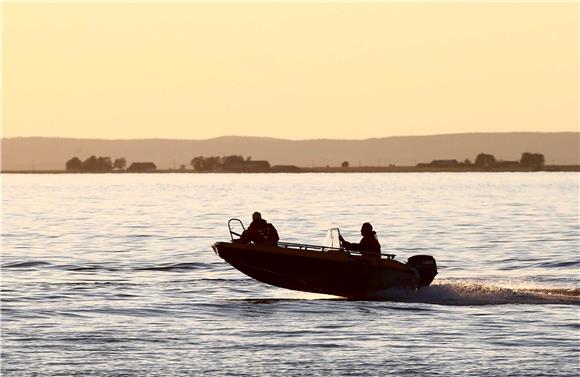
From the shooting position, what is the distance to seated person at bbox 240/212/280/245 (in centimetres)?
3102

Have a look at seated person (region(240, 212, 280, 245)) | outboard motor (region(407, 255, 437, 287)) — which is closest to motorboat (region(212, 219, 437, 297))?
outboard motor (region(407, 255, 437, 287))

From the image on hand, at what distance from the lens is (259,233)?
31.1 metres

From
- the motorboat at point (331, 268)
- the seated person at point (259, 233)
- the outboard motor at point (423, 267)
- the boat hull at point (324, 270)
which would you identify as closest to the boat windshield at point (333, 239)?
the motorboat at point (331, 268)

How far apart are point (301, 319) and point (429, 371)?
282 inches

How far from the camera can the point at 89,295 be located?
105 ft

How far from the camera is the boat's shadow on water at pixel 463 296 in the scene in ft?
98.6

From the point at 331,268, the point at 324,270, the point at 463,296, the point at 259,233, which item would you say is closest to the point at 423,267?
the point at 463,296

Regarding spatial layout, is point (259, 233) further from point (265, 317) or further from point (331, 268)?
point (265, 317)

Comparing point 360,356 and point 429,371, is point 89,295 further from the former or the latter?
point 429,371

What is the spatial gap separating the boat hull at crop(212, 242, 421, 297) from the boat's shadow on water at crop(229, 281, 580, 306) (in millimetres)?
218

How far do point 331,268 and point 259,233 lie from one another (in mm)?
2086

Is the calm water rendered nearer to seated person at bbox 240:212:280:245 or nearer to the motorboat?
the motorboat

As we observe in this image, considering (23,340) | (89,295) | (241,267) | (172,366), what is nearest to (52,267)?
(89,295)

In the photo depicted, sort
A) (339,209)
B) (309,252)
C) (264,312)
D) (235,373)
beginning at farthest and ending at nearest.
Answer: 1. (339,209)
2. (309,252)
3. (264,312)
4. (235,373)
